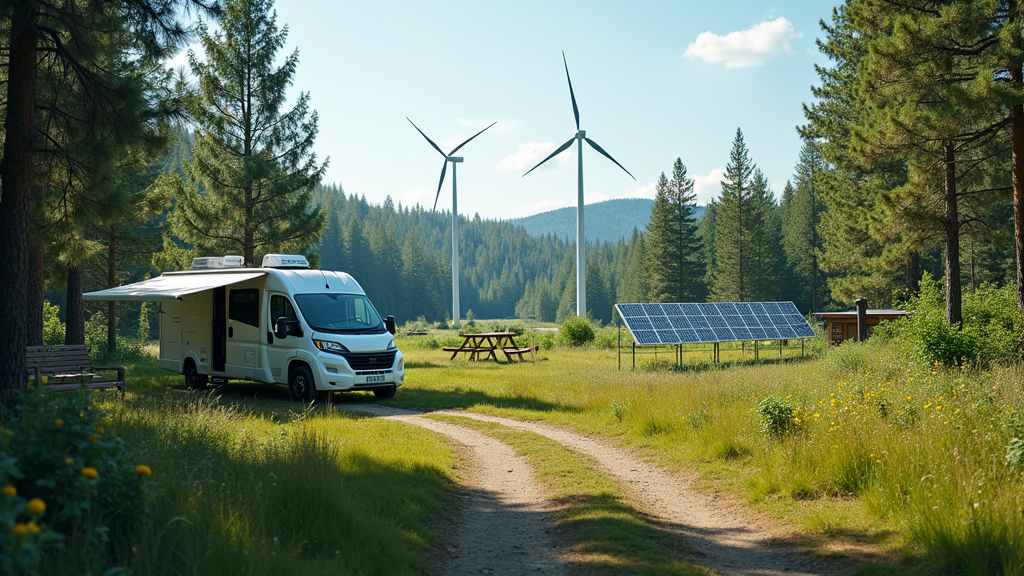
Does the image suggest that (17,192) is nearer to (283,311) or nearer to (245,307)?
(283,311)

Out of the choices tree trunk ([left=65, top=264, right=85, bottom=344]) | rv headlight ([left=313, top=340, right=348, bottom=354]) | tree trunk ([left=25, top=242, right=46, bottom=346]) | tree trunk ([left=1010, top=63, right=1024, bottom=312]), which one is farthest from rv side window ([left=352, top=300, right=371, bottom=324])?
tree trunk ([left=1010, top=63, right=1024, bottom=312])

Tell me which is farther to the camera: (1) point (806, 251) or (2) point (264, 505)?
(1) point (806, 251)

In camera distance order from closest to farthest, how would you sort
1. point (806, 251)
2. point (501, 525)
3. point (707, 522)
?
1. point (501, 525)
2. point (707, 522)
3. point (806, 251)

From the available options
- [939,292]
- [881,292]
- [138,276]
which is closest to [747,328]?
[939,292]

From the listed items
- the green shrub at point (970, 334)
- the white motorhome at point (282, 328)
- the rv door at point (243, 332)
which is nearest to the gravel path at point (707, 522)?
the white motorhome at point (282, 328)

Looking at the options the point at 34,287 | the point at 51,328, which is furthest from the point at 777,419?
the point at 51,328

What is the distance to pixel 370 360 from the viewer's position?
51.2 feet

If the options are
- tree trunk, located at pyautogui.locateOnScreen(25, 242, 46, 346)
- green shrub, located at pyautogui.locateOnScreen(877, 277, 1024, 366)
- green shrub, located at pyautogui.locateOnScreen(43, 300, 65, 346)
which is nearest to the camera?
green shrub, located at pyautogui.locateOnScreen(877, 277, 1024, 366)

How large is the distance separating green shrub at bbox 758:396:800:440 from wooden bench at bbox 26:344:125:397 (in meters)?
11.0

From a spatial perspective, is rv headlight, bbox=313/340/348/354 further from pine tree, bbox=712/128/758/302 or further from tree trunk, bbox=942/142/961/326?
pine tree, bbox=712/128/758/302

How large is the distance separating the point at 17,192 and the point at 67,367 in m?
6.76

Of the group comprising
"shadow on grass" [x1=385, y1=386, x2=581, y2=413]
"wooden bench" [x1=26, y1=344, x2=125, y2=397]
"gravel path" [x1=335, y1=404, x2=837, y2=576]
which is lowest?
"gravel path" [x1=335, y1=404, x2=837, y2=576]

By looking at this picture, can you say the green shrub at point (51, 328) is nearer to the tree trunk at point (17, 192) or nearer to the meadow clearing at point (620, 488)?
the meadow clearing at point (620, 488)

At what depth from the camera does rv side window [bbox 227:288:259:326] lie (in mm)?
16578
